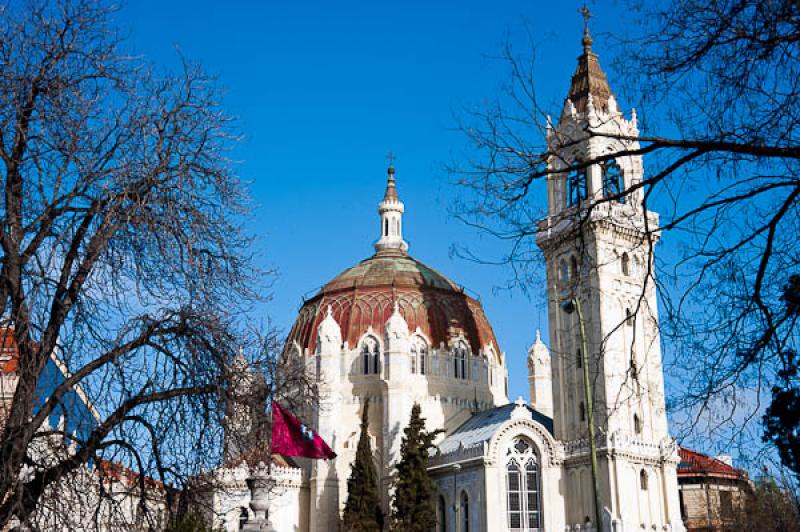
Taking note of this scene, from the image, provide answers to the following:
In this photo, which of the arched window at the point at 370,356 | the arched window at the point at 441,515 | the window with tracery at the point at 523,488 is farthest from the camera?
the arched window at the point at 370,356

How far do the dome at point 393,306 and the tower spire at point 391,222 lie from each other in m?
3.51

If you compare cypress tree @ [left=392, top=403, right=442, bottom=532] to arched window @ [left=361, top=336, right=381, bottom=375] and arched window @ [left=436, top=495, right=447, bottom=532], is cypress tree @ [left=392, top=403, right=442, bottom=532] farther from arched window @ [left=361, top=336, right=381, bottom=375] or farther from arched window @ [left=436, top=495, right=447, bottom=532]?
arched window @ [left=361, top=336, right=381, bottom=375]

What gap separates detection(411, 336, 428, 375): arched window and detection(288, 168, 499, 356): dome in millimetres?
625

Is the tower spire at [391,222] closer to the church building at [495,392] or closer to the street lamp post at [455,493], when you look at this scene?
the church building at [495,392]

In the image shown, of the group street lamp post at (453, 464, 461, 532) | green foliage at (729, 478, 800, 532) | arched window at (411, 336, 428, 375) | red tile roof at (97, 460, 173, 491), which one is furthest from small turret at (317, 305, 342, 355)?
red tile roof at (97, 460, 173, 491)

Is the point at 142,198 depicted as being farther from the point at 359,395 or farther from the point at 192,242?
the point at 359,395

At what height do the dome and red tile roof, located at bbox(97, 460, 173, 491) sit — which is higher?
the dome

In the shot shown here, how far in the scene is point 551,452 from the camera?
48.0 meters

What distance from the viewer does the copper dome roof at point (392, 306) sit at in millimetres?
61625

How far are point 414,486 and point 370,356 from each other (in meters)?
13.4

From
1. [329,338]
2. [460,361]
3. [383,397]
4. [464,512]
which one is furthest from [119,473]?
[460,361]

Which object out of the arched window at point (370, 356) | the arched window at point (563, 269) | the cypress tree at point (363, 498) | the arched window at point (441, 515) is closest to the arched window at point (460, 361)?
the arched window at point (370, 356)

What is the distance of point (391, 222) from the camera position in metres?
73.8

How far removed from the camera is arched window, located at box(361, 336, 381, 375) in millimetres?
60000
